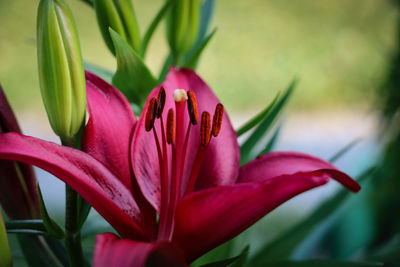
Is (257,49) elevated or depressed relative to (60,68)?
depressed

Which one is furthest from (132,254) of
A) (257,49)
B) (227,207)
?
(257,49)

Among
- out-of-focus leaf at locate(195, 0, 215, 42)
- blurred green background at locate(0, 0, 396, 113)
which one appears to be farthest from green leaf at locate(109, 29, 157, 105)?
blurred green background at locate(0, 0, 396, 113)

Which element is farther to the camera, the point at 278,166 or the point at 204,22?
the point at 204,22

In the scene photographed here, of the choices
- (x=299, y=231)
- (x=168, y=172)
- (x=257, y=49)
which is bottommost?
(x=257, y=49)

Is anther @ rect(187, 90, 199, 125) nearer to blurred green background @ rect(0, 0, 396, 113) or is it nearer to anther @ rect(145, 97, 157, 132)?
anther @ rect(145, 97, 157, 132)

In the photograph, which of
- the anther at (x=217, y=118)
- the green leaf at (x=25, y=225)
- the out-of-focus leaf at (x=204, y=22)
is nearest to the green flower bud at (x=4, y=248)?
the green leaf at (x=25, y=225)

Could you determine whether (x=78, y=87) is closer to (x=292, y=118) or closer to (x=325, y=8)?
(x=292, y=118)

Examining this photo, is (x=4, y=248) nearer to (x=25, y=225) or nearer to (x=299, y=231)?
(x=25, y=225)

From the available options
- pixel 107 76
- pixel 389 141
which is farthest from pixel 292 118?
pixel 107 76
